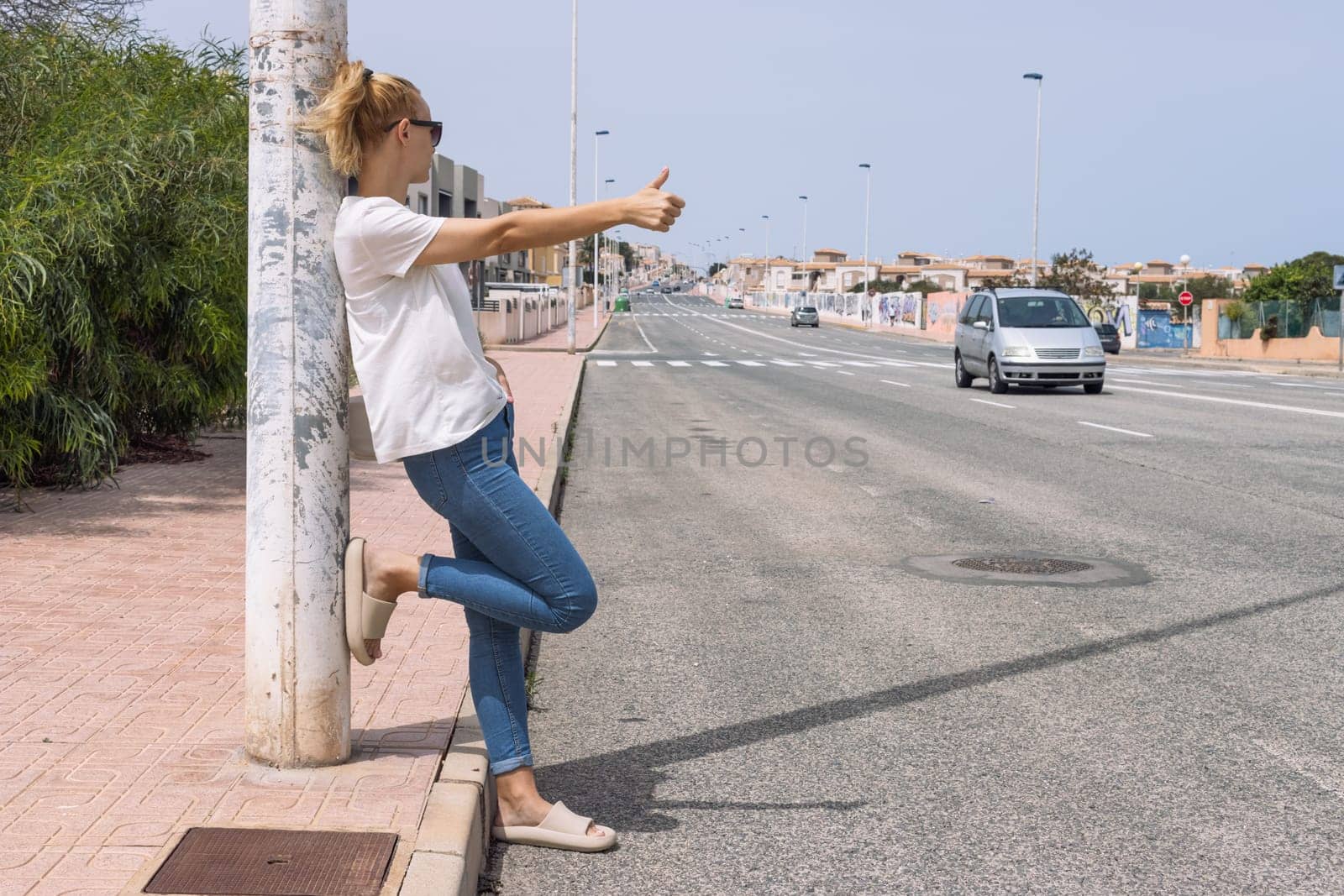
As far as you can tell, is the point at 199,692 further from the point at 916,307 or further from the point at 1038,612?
the point at 916,307

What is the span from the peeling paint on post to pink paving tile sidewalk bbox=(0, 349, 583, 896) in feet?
0.97

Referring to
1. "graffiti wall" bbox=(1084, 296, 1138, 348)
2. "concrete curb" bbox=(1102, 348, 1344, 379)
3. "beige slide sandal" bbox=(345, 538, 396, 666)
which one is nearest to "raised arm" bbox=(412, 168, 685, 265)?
"beige slide sandal" bbox=(345, 538, 396, 666)

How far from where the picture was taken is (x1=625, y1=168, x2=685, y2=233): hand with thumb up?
11.3 feet

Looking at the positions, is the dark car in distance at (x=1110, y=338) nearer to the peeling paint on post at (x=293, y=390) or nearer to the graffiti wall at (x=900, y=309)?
the graffiti wall at (x=900, y=309)

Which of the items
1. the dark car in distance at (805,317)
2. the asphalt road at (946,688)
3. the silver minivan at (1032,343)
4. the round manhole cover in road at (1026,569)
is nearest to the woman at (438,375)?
the asphalt road at (946,688)

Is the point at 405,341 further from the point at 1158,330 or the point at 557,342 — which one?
the point at 1158,330

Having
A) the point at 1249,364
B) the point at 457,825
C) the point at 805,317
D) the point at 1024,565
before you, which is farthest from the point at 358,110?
the point at 805,317

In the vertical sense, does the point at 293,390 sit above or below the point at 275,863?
above

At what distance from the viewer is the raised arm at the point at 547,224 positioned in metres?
3.45

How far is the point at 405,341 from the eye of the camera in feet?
11.8

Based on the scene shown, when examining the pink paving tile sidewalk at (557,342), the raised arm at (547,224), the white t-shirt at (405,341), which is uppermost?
the raised arm at (547,224)

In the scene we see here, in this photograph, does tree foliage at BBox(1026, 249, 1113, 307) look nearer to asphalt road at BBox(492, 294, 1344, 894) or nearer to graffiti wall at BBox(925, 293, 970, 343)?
graffiti wall at BBox(925, 293, 970, 343)

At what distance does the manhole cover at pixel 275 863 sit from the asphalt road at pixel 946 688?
0.50 m

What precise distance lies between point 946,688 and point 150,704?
2941mm
